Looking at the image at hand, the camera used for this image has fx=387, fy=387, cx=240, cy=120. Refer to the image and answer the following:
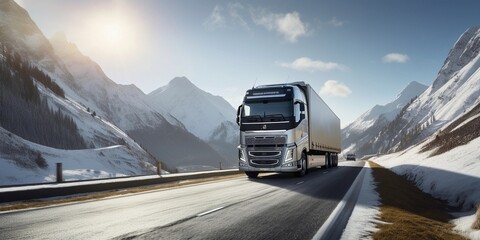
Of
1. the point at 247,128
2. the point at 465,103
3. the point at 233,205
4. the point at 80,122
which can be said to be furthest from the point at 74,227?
the point at 465,103

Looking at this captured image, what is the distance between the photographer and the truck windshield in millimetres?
19938

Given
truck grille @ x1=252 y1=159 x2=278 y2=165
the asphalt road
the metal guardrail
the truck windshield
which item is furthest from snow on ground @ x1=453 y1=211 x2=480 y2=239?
the metal guardrail

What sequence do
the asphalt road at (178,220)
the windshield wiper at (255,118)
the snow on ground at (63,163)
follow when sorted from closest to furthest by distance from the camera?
the asphalt road at (178,220) < the windshield wiper at (255,118) < the snow on ground at (63,163)

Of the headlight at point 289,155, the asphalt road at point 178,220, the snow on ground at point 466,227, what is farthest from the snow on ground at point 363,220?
the headlight at point 289,155

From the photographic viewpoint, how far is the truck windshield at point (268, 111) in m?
19.9

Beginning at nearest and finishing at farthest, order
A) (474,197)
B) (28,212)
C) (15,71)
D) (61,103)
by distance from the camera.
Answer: (28,212) → (474,197) → (15,71) → (61,103)

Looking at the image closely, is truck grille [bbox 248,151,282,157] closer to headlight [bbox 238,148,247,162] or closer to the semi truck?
the semi truck

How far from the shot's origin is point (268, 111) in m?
20.3

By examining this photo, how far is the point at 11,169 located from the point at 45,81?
72978 mm

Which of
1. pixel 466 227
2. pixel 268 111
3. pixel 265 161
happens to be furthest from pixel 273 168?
pixel 466 227

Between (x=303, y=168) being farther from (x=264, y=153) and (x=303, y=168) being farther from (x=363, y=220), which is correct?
(x=363, y=220)

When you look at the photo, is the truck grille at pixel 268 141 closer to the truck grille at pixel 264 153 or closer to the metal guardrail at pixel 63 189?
the truck grille at pixel 264 153

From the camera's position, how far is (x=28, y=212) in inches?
362

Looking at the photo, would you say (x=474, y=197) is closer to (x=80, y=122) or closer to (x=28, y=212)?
(x=28, y=212)
